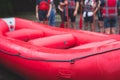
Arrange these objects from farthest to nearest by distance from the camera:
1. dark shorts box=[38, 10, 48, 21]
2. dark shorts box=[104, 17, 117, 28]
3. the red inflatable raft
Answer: dark shorts box=[38, 10, 48, 21] < dark shorts box=[104, 17, 117, 28] < the red inflatable raft

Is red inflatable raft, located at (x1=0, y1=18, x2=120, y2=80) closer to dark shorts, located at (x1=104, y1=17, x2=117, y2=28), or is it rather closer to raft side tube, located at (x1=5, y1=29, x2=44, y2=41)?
raft side tube, located at (x1=5, y1=29, x2=44, y2=41)

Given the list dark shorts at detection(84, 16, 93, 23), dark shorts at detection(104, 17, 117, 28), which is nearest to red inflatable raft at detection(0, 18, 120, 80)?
dark shorts at detection(104, 17, 117, 28)

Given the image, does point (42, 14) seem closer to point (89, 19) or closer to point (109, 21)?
point (89, 19)

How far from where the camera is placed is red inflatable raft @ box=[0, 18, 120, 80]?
499 centimetres

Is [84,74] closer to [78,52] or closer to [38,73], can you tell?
[78,52]

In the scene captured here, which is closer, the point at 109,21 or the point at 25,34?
the point at 25,34

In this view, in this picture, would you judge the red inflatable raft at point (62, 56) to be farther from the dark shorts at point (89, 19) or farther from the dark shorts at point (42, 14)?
the dark shorts at point (89, 19)

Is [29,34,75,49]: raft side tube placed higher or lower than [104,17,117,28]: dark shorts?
lower

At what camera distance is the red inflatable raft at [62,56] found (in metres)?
4.99

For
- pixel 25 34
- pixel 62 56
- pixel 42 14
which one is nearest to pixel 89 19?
pixel 42 14

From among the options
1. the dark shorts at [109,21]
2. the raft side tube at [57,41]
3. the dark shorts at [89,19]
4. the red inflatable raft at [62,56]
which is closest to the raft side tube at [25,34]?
the red inflatable raft at [62,56]

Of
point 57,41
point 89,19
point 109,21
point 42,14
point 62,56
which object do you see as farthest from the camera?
point 89,19

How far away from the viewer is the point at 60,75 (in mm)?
5281

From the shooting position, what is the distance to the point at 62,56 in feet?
17.4
